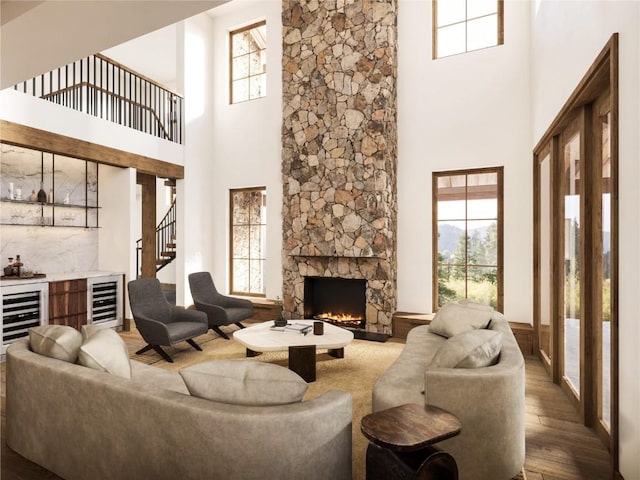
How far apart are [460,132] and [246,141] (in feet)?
11.9

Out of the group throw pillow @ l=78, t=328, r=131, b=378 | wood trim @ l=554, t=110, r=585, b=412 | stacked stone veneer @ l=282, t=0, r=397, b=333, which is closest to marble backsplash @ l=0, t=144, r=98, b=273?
stacked stone veneer @ l=282, t=0, r=397, b=333

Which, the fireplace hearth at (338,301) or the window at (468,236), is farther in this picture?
the fireplace hearth at (338,301)

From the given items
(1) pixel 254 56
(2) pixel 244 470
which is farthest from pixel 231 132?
(2) pixel 244 470

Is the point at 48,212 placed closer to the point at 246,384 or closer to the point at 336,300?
the point at 336,300

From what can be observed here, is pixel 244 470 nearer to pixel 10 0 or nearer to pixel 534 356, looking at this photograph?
pixel 10 0

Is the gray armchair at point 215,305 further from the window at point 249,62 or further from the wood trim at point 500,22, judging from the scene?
the wood trim at point 500,22

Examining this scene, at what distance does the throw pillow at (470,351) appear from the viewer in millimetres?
2309

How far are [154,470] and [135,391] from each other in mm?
364

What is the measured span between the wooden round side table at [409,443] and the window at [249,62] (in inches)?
251

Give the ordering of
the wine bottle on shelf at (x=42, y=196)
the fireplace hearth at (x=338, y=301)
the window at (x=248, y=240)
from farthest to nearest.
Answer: the window at (x=248, y=240) < the fireplace hearth at (x=338, y=301) < the wine bottle on shelf at (x=42, y=196)

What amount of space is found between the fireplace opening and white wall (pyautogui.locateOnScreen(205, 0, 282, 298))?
0.70 meters

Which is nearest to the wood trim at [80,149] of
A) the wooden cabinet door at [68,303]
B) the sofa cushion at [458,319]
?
the wooden cabinet door at [68,303]

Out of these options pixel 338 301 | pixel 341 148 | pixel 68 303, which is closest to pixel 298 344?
pixel 338 301

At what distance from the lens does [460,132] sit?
538 cm
